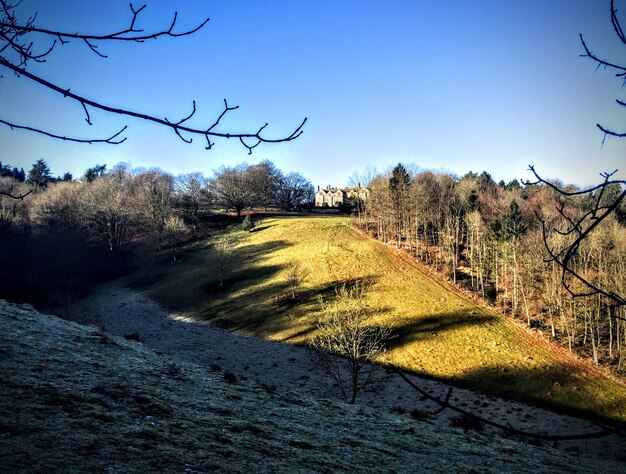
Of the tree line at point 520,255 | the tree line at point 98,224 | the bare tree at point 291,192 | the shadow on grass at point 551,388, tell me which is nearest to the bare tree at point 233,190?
the tree line at point 98,224

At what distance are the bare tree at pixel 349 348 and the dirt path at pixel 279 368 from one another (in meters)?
1.10

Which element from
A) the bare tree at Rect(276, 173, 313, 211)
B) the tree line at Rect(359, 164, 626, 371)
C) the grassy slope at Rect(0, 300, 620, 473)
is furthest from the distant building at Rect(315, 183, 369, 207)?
the grassy slope at Rect(0, 300, 620, 473)

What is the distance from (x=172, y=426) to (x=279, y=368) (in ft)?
66.1

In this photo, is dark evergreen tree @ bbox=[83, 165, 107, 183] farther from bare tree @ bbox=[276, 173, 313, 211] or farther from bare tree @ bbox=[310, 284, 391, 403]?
bare tree @ bbox=[310, 284, 391, 403]

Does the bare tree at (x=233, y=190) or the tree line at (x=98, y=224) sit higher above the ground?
the bare tree at (x=233, y=190)

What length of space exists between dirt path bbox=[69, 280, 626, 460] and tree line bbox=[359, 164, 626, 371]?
22.7ft

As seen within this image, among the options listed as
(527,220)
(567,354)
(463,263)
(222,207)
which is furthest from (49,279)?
(527,220)

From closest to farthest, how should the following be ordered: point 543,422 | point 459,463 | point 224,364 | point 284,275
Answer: point 459,463
point 543,422
point 224,364
point 284,275

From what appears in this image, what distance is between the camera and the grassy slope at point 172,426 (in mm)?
5043

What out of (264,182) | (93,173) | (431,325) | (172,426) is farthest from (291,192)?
(172,426)

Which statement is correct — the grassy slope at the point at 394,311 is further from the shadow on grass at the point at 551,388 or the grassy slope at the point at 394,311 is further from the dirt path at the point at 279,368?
the dirt path at the point at 279,368

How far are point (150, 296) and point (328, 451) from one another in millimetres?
39776

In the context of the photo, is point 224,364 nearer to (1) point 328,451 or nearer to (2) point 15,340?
(2) point 15,340

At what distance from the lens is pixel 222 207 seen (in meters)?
73.3
